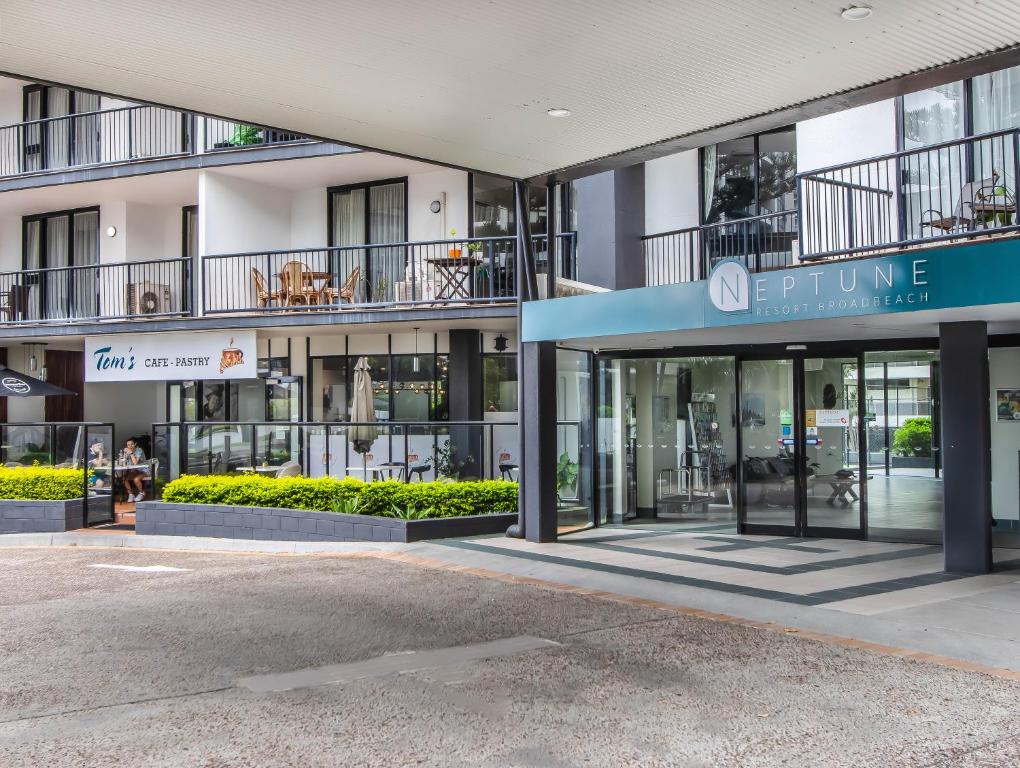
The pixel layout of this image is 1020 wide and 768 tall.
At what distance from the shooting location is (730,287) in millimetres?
9664

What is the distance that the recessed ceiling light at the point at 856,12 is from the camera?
262 inches

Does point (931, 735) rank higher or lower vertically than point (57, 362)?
lower

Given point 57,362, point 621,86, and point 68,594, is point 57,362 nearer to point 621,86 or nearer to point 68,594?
point 68,594

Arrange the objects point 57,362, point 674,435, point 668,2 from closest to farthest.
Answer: point 668,2
point 674,435
point 57,362

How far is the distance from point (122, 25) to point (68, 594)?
5772 millimetres

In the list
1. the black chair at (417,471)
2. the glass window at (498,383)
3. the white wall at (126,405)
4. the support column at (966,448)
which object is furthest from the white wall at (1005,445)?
the white wall at (126,405)

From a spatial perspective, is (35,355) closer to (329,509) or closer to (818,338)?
(329,509)

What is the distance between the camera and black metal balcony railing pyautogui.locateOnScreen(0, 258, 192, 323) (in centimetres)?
1972

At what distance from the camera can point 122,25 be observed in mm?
6746

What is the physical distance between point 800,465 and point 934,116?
16.8 ft

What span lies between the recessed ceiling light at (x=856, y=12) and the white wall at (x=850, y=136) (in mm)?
5900

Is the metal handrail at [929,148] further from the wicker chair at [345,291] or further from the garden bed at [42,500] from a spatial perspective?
the garden bed at [42,500]

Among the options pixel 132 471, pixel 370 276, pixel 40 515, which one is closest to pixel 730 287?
pixel 370 276

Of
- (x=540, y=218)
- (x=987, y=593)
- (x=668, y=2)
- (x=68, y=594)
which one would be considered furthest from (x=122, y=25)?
(x=540, y=218)
